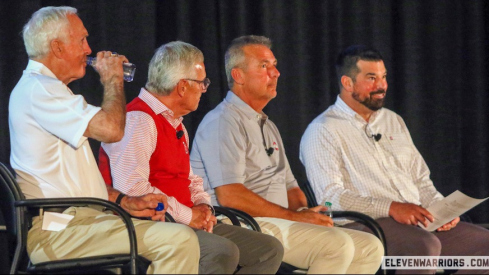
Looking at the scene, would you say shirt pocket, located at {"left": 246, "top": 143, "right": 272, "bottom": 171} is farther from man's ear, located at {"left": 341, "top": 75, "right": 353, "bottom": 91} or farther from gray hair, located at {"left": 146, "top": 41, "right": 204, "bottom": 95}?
man's ear, located at {"left": 341, "top": 75, "right": 353, "bottom": 91}

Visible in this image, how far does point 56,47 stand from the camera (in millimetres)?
2734

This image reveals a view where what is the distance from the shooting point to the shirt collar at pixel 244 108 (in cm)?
359

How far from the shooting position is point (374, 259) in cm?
325

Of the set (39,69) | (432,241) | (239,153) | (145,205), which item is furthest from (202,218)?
(432,241)

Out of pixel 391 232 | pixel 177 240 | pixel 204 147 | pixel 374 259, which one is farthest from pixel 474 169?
pixel 177 240

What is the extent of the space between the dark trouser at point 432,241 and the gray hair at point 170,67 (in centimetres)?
125

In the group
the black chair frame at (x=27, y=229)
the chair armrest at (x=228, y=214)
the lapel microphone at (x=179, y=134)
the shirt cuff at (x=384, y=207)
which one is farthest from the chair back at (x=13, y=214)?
the shirt cuff at (x=384, y=207)

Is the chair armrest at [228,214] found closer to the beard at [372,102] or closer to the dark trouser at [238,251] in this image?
the dark trouser at [238,251]

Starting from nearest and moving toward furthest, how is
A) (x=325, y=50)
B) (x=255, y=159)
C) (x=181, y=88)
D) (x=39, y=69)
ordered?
(x=39, y=69)
(x=181, y=88)
(x=255, y=159)
(x=325, y=50)

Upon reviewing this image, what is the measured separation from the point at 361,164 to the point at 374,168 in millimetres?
80

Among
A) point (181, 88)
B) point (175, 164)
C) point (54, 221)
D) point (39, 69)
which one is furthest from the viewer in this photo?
point (181, 88)

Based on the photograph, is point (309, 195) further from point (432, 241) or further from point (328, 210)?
point (432, 241)

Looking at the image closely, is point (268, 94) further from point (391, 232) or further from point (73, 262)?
point (73, 262)

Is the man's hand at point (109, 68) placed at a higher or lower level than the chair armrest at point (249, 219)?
higher
